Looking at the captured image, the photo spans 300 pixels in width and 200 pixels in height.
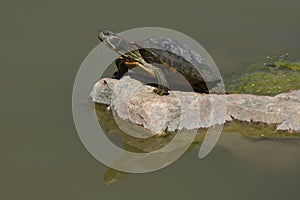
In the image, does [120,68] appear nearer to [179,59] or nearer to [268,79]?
[179,59]

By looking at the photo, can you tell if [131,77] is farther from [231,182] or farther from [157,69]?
[231,182]

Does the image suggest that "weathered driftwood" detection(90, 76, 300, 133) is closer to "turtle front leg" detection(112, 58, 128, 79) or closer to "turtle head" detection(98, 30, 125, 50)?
"turtle front leg" detection(112, 58, 128, 79)

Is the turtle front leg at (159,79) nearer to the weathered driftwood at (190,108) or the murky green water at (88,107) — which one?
the weathered driftwood at (190,108)

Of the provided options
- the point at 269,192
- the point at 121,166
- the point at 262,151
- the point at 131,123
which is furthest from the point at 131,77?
the point at 269,192

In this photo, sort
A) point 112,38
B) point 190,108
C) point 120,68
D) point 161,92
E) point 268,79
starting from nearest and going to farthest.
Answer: point 190,108 → point 161,92 → point 112,38 → point 120,68 → point 268,79

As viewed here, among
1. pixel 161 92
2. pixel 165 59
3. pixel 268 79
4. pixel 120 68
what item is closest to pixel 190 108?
pixel 161 92

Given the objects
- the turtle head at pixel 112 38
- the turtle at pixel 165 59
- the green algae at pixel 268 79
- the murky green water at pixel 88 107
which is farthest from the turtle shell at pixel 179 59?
the murky green water at pixel 88 107

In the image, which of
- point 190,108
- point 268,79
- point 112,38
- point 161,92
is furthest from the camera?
point 268,79
